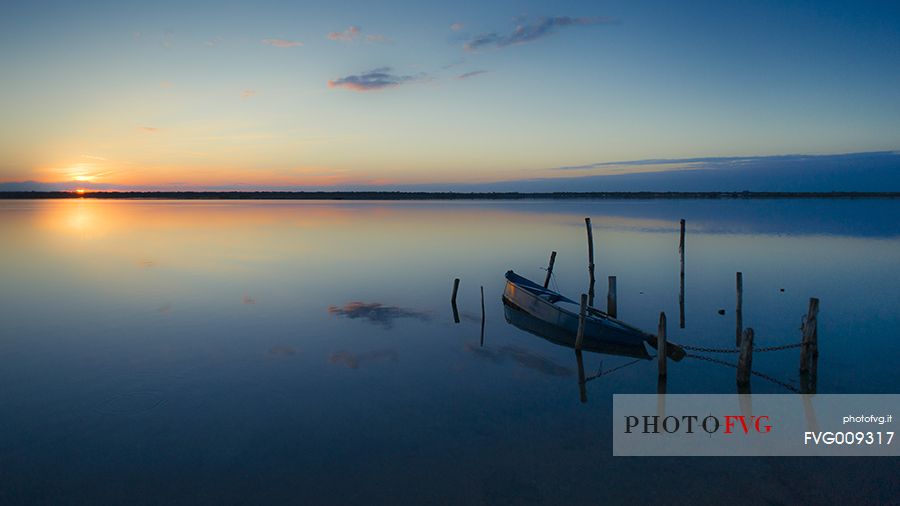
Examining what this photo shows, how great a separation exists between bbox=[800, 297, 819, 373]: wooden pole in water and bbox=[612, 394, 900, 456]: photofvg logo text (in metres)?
1.30

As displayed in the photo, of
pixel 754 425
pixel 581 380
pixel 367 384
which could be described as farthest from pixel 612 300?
pixel 367 384

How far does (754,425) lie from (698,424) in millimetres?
1001

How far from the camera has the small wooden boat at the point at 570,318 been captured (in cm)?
1466

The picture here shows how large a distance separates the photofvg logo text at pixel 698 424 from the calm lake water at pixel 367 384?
0.63m

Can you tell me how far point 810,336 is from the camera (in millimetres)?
12148

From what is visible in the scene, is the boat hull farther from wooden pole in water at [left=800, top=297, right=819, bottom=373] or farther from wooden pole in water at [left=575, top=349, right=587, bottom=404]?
wooden pole in water at [left=800, top=297, right=819, bottom=373]

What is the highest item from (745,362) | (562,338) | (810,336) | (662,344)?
(810,336)

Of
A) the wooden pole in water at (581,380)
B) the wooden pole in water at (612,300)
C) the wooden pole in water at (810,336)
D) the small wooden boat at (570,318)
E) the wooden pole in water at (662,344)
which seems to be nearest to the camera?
the wooden pole in water at (581,380)

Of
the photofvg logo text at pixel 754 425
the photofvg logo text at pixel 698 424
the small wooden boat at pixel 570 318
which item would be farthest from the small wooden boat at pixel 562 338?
the photofvg logo text at pixel 698 424

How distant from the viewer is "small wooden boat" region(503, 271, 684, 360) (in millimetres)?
14664

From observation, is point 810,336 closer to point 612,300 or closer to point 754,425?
point 754,425

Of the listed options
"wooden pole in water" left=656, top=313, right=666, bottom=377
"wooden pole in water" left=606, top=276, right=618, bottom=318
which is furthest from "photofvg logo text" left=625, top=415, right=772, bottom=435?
"wooden pole in water" left=606, top=276, right=618, bottom=318

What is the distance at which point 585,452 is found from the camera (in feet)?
29.1

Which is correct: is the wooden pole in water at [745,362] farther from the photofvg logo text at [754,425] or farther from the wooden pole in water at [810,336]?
the wooden pole in water at [810,336]
